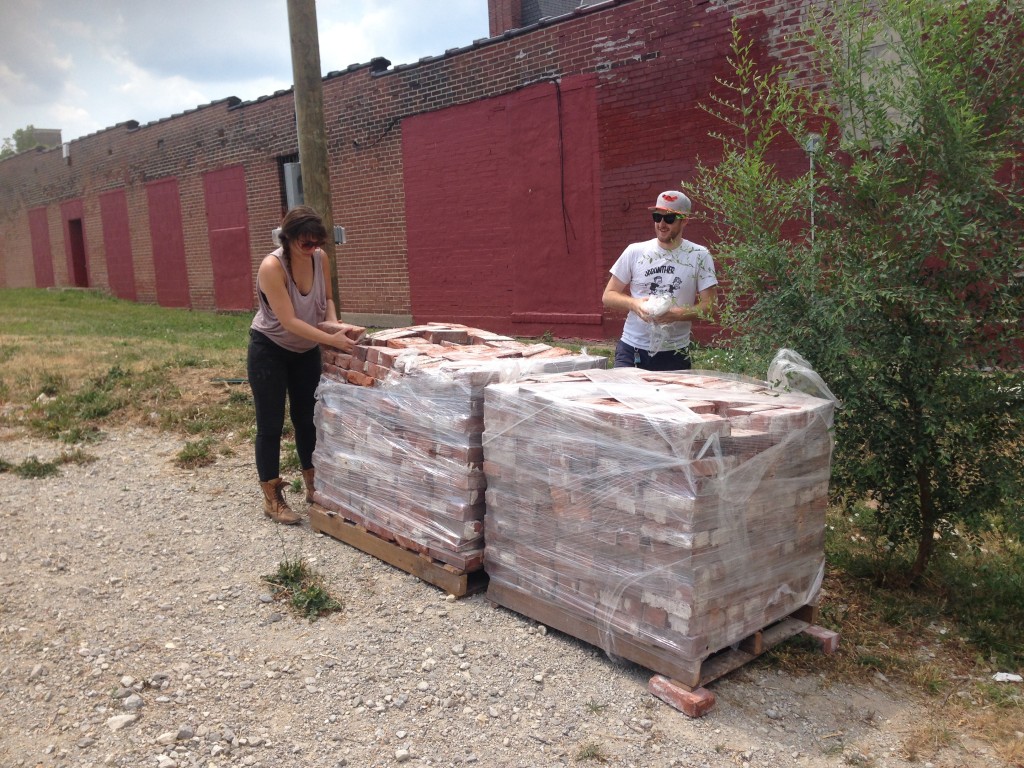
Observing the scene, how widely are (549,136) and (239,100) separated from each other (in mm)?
8960

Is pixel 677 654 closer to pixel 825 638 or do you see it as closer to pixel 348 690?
pixel 825 638

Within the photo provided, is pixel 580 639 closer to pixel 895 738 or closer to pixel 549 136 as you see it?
pixel 895 738

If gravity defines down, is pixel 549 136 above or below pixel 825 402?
above

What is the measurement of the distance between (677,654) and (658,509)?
519 mm

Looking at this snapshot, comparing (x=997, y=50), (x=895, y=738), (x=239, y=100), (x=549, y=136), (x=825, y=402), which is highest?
(x=239, y=100)

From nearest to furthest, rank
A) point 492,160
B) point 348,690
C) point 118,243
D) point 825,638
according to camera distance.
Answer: point 348,690
point 825,638
point 492,160
point 118,243

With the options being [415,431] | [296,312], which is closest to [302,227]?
[296,312]

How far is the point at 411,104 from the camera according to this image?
12766mm

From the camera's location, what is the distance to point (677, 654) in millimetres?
2902

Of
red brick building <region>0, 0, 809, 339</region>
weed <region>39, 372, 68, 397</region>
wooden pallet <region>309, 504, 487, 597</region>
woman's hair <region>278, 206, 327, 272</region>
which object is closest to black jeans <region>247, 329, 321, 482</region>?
wooden pallet <region>309, 504, 487, 597</region>

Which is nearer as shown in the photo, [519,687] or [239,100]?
[519,687]

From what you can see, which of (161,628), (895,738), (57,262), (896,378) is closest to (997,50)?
(896,378)

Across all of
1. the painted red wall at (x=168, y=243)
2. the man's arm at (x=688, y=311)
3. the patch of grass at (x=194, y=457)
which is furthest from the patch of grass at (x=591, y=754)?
the painted red wall at (x=168, y=243)

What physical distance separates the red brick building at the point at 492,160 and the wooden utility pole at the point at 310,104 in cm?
445
